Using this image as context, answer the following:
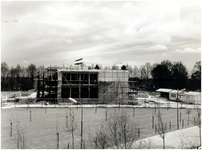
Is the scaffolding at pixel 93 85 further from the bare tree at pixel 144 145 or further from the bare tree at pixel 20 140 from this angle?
the bare tree at pixel 144 145

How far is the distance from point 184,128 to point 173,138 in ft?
16.0

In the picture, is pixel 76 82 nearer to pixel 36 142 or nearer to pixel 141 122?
pixel 141 122

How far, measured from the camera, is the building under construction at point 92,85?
162ft

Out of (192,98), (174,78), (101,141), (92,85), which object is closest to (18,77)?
(92,85)

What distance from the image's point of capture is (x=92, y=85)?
5019cm

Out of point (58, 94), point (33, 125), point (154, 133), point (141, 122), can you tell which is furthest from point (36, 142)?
point (58, 94)

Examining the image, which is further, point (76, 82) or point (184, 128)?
point (76, 82)

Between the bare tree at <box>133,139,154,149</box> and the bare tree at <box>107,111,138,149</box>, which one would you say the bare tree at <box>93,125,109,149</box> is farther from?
the bare tree at <box>133,139,154,149</box>

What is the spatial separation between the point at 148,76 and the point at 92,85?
5085 centimetres

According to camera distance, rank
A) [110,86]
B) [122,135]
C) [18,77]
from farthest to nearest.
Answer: [18,77] → [110,86] → [122,135]

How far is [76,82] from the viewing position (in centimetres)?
5056

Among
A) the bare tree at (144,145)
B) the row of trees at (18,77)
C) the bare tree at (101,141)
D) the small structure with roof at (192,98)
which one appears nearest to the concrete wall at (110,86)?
the small structure with roof at (192,98)

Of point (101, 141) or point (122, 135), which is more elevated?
point (122, 135)

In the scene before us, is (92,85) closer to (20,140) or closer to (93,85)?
(93,85)
